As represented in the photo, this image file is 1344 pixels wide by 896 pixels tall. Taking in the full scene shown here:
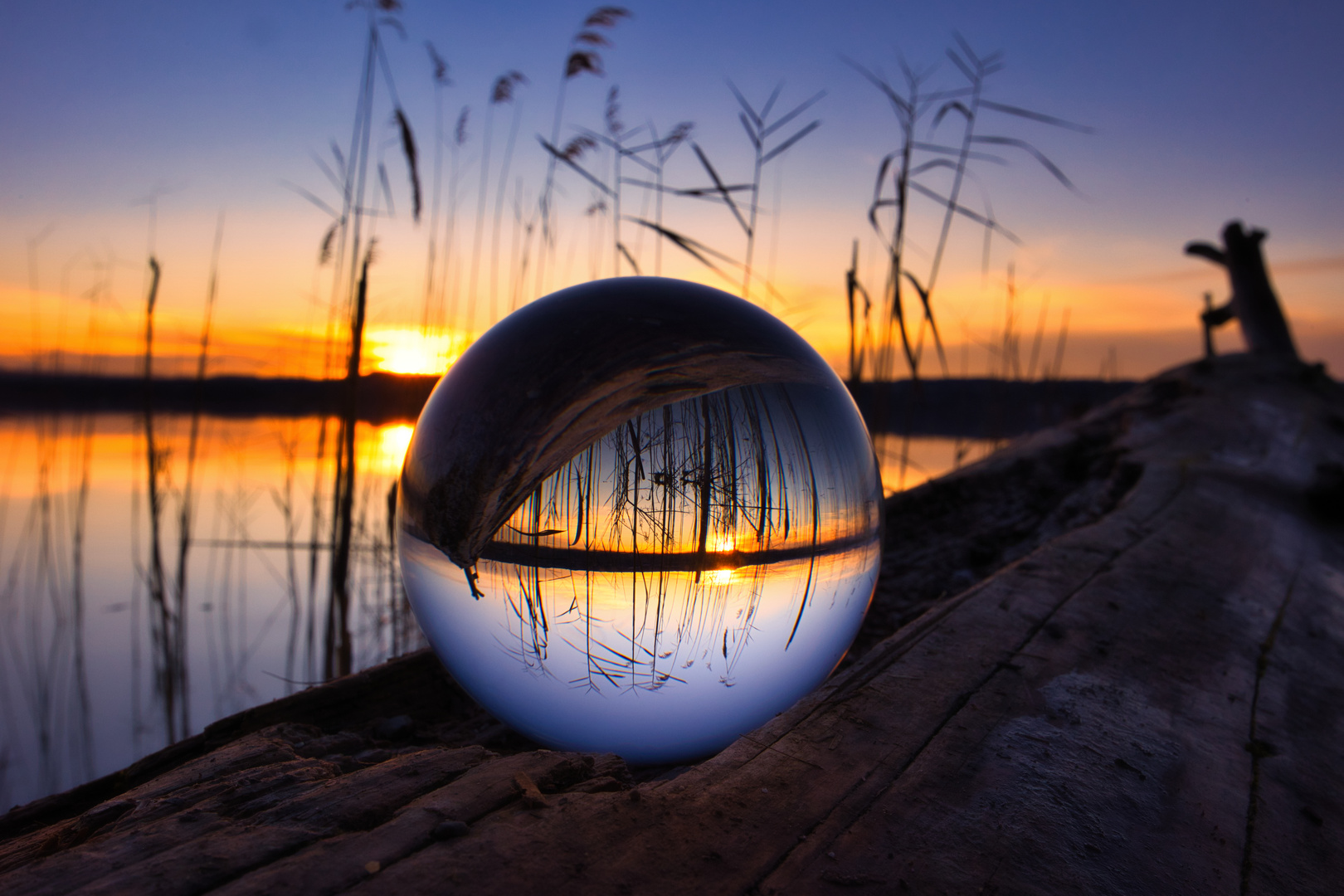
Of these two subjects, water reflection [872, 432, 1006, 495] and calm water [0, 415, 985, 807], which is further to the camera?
calm water [0, 415, 985, 807]

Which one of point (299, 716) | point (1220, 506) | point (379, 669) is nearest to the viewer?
point (299, 716)

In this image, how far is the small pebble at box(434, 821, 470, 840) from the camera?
86cm

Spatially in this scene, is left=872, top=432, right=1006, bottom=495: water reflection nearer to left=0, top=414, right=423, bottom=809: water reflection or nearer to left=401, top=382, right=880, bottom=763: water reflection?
left=401, top=382, right=880, bottom=763: water reflection

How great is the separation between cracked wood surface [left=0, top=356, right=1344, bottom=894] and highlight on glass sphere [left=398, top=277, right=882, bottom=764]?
0.14 m

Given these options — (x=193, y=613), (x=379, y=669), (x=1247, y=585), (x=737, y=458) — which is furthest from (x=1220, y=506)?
(x=193, y=613)

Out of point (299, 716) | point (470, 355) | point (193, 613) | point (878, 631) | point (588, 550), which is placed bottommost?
point (193, 613)

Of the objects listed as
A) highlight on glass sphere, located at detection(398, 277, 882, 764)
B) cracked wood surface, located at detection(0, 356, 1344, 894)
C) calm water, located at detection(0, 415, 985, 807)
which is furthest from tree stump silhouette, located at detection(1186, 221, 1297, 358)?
highlight on glass sphere, located at detection(398, 277, 882, 764)

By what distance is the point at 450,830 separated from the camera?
86 cm

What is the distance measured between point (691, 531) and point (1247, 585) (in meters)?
1.86

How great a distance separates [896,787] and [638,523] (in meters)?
0.54

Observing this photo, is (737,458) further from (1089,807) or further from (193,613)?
(193,613)

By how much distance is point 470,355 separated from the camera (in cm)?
141

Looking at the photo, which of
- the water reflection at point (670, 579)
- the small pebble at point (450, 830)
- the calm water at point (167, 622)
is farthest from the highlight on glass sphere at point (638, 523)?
the calm water at point (167, 622)

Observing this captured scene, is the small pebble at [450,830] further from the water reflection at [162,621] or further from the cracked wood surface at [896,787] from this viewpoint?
the water reflection at [162,621]
